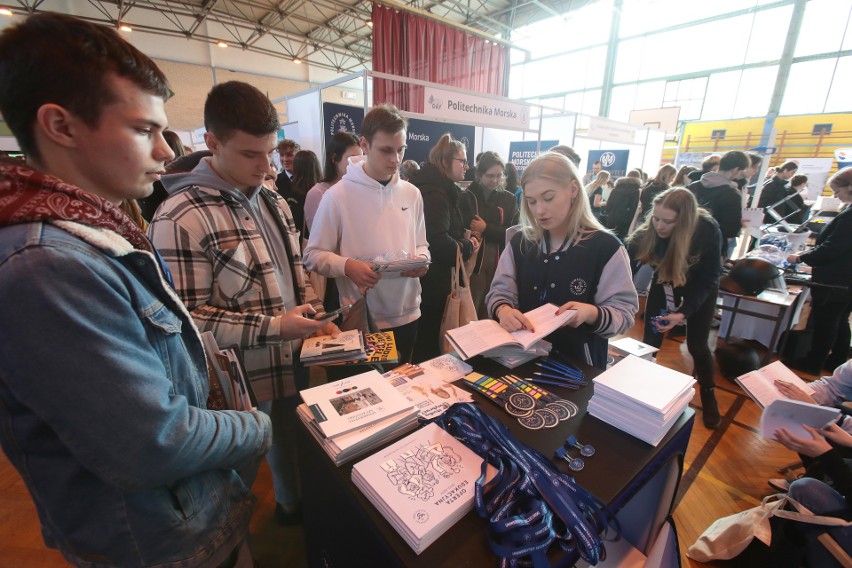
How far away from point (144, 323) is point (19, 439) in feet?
0.80

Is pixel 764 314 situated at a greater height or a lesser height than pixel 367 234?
lesser

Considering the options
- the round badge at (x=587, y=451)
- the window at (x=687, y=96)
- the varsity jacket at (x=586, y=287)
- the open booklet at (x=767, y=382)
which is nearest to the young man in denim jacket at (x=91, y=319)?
the round badge at (x=587, y=451)

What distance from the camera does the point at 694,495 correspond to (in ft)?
6.54

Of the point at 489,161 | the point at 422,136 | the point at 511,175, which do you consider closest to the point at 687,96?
the point at 511,175

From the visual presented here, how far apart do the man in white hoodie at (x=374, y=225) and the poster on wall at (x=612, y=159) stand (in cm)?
671

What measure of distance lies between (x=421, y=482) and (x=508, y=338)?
64cm

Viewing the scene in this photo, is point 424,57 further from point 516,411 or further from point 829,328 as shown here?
point 516,411

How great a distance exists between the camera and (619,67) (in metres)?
11.8

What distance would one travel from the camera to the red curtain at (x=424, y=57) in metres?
5.59

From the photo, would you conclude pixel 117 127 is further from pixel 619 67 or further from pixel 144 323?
pixel 619 67

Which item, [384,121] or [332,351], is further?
[384,121]

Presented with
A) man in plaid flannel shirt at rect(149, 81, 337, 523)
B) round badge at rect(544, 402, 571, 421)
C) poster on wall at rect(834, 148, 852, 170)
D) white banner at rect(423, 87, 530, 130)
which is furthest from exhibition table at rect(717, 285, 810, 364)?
poster on wall at rect(834, 148, 852, 170)

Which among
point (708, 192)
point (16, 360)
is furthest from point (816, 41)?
point (16, 360)

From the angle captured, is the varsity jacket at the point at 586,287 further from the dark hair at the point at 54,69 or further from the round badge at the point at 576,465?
the dark hair at the point at 54,69
